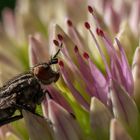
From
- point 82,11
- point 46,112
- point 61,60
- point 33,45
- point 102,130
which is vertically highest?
point 82,11

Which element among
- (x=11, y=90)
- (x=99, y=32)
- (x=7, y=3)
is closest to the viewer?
(x=11, y=90)

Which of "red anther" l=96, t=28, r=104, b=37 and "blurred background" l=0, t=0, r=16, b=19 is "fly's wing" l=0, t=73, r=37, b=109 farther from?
"blurred background" l=0, t=0, r=16, b=19

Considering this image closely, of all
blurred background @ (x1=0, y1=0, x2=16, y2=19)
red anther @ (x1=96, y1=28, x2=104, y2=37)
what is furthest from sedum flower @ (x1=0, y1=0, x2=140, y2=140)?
blurred background @ (x1=0, y1=0, x2=16, y2=19)

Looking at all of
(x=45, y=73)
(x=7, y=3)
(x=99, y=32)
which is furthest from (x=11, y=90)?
(x=7, y=3)

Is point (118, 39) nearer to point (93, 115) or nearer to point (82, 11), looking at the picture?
point (93, 115)

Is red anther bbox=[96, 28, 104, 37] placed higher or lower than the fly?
higher

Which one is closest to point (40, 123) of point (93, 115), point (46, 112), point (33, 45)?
point (46, 112)

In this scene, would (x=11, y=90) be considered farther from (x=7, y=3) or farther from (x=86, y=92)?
(x=7, y=3)
